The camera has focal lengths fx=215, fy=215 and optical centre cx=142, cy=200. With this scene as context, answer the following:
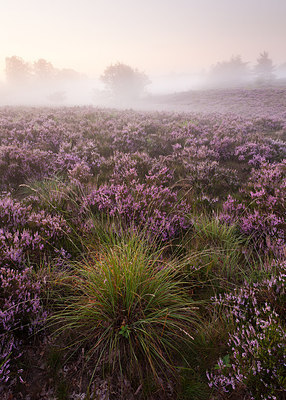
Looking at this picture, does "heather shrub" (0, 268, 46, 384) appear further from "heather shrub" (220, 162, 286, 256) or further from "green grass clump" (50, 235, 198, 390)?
"heather shrub" (220, 162, 286, 256)

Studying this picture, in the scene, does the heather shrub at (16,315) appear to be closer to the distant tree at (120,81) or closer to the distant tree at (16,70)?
the distant tree at (120,81)

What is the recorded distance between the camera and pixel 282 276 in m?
2.05

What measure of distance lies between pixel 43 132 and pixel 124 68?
58019 mm

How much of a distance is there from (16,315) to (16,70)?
8426 cm

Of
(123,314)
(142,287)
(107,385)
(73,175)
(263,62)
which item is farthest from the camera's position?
(263,62)

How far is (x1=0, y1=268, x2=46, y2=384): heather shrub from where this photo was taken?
5.46ft

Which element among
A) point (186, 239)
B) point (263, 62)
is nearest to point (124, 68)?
point (263, 62)

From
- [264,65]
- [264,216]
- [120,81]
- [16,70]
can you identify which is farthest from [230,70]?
[264,216]

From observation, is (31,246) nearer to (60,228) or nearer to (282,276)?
(60,228)

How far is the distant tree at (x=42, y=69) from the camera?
69000mm

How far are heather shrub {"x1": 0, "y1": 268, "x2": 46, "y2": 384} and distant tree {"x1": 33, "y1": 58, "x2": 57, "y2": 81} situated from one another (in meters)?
84.9

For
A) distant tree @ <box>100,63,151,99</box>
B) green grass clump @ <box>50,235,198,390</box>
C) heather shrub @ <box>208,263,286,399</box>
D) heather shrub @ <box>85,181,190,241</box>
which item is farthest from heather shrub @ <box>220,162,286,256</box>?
distant tree @ <box>100,63,151,99</box>

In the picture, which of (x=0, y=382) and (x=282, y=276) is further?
(x=282, y=276)

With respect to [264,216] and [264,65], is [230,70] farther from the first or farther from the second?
[264,216]
